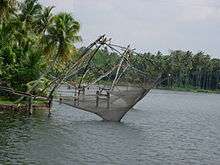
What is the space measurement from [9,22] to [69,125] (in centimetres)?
1669

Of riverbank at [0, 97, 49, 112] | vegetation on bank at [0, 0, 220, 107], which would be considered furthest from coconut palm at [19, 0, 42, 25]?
riverbank at [0, 97, 49, 112]

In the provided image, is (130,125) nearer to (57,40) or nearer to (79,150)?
(79,150)

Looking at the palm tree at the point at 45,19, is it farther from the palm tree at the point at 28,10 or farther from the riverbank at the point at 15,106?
the riverbank at the point at 15,106

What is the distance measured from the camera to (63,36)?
62.8 metres

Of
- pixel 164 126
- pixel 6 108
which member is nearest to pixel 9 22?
pixel 6 108

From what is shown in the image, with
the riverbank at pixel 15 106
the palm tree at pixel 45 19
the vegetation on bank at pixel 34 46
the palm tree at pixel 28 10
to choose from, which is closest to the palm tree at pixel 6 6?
the vegetation on bank at pixel 34 46

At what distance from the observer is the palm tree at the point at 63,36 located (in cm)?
6300

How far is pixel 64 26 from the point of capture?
63.0 meters

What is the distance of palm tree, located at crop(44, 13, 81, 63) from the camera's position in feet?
207

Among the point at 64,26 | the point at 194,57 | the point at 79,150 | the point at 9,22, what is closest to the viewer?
the point at 79,150

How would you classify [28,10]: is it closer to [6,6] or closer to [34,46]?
[34,46]

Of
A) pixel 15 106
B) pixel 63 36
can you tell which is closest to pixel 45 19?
pixel 63 36

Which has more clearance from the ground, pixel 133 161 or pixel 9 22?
pixel 9 22

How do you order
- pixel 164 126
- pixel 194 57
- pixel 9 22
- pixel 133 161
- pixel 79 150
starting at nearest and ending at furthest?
pixel 133 161 < pixel 79 150 < pixel 164 126 < pixel 9 22 < pixel 194 57
